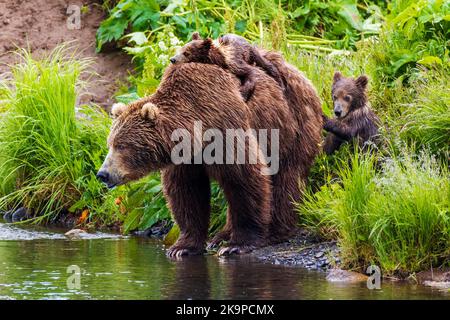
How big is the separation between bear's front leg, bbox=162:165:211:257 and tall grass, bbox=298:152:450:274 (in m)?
1.16

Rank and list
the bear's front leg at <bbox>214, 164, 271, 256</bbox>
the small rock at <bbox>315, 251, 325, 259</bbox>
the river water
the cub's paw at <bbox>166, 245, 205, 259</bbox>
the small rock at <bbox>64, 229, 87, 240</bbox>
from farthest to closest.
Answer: the small rock at <bbox>64, 229, 87, 240</bbox> → the cub's paw at <bbox>166, 245, 205, 259</bbox> → the bear's front leg at <bbox>214, 164, 271, 256</bbox> → the small rock at <bbox>315, 251, 325, 259</bbox> → the river water

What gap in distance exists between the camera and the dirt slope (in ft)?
49.6

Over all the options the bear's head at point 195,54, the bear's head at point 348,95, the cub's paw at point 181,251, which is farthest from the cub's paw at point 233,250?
the bear's head at point 195,54

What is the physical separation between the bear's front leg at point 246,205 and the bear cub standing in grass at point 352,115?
3.04ft

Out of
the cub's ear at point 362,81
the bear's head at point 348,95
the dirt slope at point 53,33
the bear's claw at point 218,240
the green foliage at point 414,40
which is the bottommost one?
the bear's claw at point 218,240

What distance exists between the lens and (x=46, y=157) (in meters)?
12.2

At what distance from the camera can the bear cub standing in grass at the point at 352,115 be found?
1028 centimetres

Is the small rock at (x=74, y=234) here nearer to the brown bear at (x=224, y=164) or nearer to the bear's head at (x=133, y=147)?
the brown bear at (x=224, y=164)

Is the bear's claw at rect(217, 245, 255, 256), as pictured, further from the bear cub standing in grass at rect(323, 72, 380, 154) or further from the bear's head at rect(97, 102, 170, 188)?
the bear cub standing in grass at rect(323, 72, 380, 154)

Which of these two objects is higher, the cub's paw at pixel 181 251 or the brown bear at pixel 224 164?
the brown bear at pixel 224 164

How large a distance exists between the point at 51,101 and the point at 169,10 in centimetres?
226

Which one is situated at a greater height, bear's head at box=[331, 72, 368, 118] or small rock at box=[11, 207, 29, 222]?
bear's head at box=[331, 72, 368, 118]

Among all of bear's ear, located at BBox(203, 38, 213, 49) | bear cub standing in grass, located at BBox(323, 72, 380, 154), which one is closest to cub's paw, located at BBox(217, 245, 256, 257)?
bear cub standing in grass, located at BBox(323, 72, 380, 154)

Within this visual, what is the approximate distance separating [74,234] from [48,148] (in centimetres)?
127
